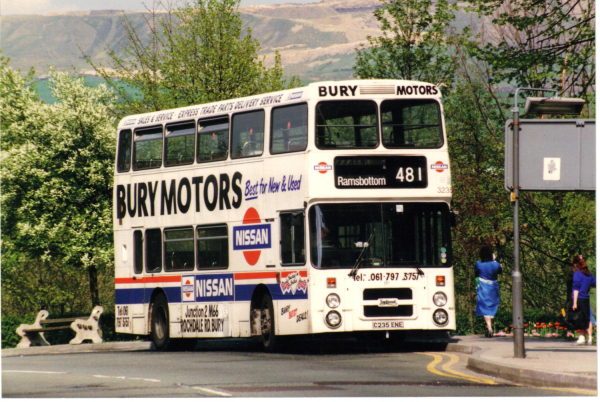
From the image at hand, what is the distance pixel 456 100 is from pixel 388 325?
1579cm

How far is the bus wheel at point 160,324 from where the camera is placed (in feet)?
71.1

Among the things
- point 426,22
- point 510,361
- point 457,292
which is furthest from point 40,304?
point 510,361

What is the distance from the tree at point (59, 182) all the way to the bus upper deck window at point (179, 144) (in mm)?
12861

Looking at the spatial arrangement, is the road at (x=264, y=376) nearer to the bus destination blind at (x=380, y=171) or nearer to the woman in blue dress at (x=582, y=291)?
the woman in blue dress at (x=582, y=291)

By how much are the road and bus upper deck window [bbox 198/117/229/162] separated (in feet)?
12.1

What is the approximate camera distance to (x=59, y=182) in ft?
111

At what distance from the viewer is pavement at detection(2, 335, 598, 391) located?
487 inches

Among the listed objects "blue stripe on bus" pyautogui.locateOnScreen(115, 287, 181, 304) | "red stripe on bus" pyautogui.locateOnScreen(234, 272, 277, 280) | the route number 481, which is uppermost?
the route number 481

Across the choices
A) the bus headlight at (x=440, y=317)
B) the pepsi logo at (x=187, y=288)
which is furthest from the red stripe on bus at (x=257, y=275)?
the bus headlight at (x=440, y=317)

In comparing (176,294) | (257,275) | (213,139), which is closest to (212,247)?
(257,275)

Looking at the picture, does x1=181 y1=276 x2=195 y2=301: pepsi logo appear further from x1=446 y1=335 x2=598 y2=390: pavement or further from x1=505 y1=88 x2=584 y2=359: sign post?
x1=505 y1=88 x2=584 y2=359: sign post

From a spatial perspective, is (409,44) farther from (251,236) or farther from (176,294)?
(251,236)

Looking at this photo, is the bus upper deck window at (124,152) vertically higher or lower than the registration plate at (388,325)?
higher

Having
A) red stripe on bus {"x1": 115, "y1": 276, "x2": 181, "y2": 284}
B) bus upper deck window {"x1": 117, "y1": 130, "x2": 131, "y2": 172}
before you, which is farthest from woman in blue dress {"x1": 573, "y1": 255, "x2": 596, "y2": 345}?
bus upper deck window {"x1": 117, "y1": 130, "x2": 131, "y2": 172}
